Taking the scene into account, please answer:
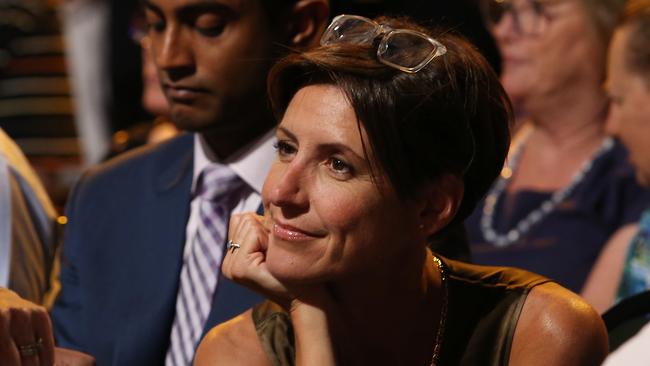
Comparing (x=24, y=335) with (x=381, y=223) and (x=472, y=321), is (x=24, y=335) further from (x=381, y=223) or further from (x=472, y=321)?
(x=472, y=321)

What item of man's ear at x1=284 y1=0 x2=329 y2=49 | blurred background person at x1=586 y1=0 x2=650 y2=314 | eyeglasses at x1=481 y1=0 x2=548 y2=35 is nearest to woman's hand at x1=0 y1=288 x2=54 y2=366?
man's ear at x1=284 y1=0 x2=329 y2=49

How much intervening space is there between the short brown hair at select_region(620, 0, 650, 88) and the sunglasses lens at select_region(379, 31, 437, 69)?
1222mm

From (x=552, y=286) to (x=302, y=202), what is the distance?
461 mm

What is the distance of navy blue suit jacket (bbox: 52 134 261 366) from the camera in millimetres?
2357

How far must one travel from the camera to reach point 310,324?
1.83 m

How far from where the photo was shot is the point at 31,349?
1692 mm

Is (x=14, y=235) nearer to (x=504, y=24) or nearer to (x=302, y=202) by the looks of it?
(x=302, y=202)

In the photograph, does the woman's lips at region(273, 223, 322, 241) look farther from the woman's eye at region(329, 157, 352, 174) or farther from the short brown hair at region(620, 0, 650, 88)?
the short brown hair at region(620, 0, 650, 88)

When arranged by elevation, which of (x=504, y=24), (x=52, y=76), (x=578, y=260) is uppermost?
(x=504, y=24)

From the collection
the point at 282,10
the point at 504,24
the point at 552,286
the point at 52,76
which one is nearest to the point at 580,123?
the point at 504,24

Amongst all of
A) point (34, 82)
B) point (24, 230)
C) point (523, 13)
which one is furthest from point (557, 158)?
point (34, 82)

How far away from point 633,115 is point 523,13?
75 centimetres

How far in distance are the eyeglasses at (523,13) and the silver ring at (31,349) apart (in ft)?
7.21

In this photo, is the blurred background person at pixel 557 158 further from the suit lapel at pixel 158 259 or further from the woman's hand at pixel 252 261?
the woman's hand at pixel 252 261
